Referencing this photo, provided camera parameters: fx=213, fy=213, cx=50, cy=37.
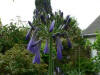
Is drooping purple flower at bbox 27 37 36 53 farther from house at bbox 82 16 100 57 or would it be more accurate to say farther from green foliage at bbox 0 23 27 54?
house at bbox 82 16 100 57

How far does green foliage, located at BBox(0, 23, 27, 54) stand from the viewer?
10.4 m

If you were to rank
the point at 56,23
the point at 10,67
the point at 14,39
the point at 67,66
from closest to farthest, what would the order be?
the point at 56,23
the point at 10,67
the point at 67,66
the point at 14,39

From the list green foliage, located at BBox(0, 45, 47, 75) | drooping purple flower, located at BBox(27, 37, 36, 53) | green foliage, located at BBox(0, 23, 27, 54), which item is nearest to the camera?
drooping purple flower, located at BBox(27, 37, 36, 53)

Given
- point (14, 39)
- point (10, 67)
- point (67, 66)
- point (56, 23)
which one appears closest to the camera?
point (56, 23)

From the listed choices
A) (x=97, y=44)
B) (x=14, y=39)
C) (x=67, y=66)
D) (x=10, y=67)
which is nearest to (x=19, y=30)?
(x=14, y=39)

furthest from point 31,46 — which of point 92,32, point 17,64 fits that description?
point 92,32

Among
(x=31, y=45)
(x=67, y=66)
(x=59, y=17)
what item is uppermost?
(x=59, y=17)

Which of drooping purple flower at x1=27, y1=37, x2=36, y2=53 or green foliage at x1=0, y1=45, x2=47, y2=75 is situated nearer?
drooping purple flower at x1=27, y1=37, x2=36, y2=53

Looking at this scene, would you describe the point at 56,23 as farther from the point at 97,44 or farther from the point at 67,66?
the point at 67,66

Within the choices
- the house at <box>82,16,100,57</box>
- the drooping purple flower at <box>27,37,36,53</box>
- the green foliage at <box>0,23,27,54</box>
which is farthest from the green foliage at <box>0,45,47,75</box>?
the house at <box>82,16,100,57</box>

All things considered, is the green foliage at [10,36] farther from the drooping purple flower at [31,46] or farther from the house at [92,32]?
the drooping purple flower at [31,46]

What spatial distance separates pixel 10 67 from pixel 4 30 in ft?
12.6

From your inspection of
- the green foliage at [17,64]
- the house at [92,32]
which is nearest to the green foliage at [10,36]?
the green foliage at [17,64]

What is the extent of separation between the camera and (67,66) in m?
10.3
